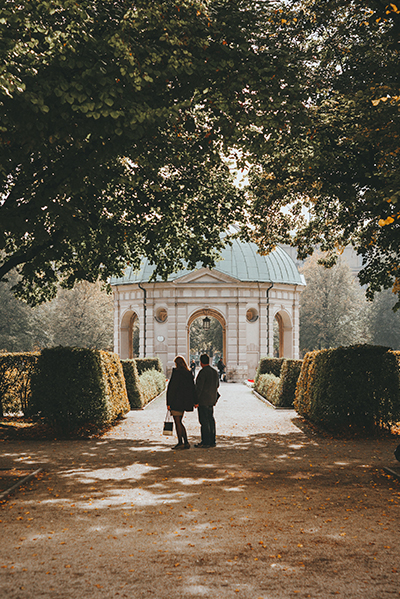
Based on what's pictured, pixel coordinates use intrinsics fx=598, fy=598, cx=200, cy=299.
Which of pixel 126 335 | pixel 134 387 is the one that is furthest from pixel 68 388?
pixel 126 335

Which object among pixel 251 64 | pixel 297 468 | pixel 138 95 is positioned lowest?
pixel 297 468

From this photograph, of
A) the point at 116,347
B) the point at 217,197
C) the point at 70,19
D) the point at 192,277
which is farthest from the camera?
the point at 116,347

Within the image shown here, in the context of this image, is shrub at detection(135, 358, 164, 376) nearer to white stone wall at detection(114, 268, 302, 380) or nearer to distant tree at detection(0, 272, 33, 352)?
white stone wall at detection(114, 268, 302, 380)

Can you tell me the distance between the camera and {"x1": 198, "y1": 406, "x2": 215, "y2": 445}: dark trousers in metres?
11.0

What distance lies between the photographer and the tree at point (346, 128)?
10289mm

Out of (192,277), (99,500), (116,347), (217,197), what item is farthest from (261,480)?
(116,347)

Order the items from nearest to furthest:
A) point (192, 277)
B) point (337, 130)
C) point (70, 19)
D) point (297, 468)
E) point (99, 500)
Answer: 1. point (99, 500)
2. point (70, 19)
3. point (297, 468)
4. point (337, 130)
5. point (192, 277)

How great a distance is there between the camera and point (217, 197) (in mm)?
13844

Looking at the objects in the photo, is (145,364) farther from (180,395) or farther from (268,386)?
(180,395)

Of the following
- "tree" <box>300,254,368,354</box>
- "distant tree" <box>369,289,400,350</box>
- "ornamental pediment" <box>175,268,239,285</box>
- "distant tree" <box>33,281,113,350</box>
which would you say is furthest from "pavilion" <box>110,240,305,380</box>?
"distant tree" <box>369,289,400,350</box>

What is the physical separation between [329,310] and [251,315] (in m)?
14.9

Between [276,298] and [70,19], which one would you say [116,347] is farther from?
[70,19]

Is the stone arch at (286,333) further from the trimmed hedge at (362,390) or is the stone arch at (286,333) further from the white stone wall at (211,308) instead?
the trimmed hedge at (362,390)

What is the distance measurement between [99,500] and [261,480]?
2285 millimetres
